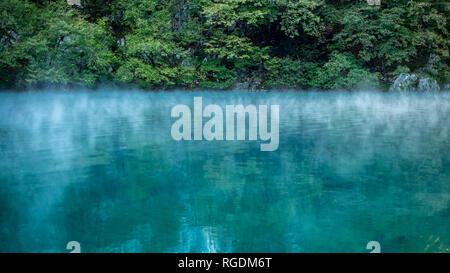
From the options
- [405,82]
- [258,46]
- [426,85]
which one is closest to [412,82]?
[405,82]

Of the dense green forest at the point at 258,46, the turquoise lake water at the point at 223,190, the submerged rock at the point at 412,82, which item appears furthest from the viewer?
the submerged rock at the point at 412,82

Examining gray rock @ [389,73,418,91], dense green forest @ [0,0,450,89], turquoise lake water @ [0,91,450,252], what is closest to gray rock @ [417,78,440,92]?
gray rock @ [389,73,418,91]

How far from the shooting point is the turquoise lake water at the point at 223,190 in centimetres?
337

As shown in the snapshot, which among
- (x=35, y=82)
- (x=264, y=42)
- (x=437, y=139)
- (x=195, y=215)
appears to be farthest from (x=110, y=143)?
(x=264, y=42)

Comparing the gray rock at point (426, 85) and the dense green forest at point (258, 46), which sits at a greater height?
the dense green forest at point (258, 46)

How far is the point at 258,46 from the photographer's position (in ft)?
78.5

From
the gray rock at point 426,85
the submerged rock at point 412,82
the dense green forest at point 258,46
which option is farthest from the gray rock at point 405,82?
the dense green forest at point 258,46

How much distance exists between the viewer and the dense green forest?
20.8m

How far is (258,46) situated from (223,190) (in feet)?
66.5

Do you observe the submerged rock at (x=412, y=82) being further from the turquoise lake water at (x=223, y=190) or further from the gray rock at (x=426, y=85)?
the turquoise lake water at (x=223, y=190)

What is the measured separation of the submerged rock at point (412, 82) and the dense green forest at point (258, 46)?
19.9 inches

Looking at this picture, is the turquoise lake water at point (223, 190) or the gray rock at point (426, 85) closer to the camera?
the turquoise lake water at point (223, 190)

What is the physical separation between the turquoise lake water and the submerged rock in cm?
1318
